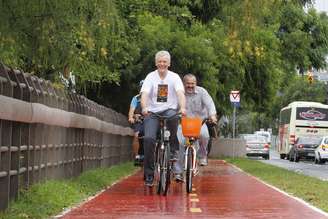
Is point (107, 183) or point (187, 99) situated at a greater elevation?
point (187, 99)

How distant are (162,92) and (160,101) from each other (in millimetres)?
135

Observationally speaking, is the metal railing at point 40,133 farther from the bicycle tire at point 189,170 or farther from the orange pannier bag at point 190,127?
the bicycle tire at point 189,170

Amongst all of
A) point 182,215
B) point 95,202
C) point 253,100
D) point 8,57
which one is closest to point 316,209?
point 182,215

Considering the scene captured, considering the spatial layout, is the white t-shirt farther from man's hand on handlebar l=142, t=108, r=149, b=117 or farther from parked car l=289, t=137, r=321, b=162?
parked car l=289, t=137, r=321, b=162

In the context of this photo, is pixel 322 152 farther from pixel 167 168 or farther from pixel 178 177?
pixel 167 168

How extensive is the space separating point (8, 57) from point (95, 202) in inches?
89.3

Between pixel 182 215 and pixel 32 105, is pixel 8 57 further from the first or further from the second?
pixel 182 215

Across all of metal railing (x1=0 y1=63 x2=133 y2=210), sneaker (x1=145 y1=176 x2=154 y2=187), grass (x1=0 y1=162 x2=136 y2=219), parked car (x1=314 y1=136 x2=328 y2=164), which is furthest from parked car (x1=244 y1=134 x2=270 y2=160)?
sneaker (x1=145 y1=176 x2=154 y2=187)

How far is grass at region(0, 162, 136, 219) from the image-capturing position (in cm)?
883

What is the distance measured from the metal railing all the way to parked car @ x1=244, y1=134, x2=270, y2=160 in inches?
1498

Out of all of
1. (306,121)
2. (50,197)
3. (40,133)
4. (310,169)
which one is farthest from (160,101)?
(306,121)

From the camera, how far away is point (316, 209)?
1010 centimetres

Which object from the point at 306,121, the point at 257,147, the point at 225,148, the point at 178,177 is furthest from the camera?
the point at 257,147

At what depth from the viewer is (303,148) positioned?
151 ft
